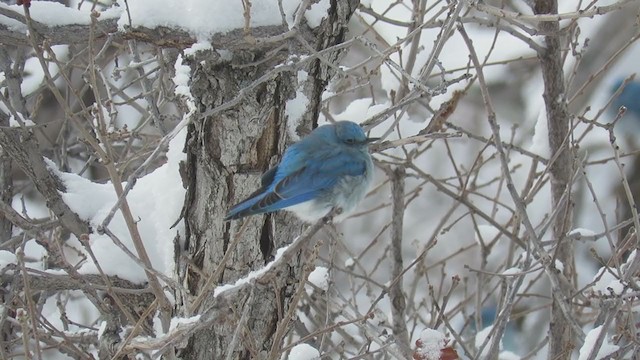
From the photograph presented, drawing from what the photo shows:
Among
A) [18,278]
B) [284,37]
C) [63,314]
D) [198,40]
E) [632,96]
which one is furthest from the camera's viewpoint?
[632,96]

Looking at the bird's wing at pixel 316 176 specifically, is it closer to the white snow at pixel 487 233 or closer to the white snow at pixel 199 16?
the white snow at pixel 199 16

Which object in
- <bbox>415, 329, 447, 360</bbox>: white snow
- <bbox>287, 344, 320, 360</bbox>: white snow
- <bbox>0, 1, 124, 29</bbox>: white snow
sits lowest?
<bbox>415, 329, 447, 360</bbox>: white snow

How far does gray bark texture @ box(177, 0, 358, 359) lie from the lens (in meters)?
3.00

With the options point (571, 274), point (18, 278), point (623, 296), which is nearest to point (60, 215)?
point (18, 278)

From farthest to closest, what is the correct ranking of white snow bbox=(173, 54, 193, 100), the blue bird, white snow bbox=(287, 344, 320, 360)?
the blue bird, white snow bbox=(287, 344, 320, 360), white snow bbox=(173, 54, 193, 100)

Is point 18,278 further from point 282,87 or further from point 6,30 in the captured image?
point 282,87

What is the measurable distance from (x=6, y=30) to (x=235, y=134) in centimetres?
87

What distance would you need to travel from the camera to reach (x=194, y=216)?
3.11m

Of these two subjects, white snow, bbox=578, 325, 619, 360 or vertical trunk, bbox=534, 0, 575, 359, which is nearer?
white snow, bbox=578, 325, 619, 360

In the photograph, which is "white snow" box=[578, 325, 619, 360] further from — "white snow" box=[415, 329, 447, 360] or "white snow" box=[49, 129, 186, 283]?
"white snow" box=[49, 129, 186, 283]

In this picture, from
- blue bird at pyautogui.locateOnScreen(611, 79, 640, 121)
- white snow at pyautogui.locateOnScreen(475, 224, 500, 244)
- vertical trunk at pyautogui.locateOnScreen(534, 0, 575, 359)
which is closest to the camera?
vertical trunk at pyautogui.locateOnScreen(534, 0, 575, 359)

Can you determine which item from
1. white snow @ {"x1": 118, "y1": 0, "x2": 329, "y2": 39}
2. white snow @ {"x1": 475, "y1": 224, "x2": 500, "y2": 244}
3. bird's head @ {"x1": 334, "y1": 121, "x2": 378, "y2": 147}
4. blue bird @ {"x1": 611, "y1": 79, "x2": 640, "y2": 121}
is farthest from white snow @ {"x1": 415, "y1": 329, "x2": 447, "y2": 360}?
blue bird @ {"x1": 611, "y1": 79, "x2": 640, "y2": 121}

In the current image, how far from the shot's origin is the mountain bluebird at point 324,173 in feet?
9.34

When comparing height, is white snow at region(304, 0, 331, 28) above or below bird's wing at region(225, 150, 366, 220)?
above
